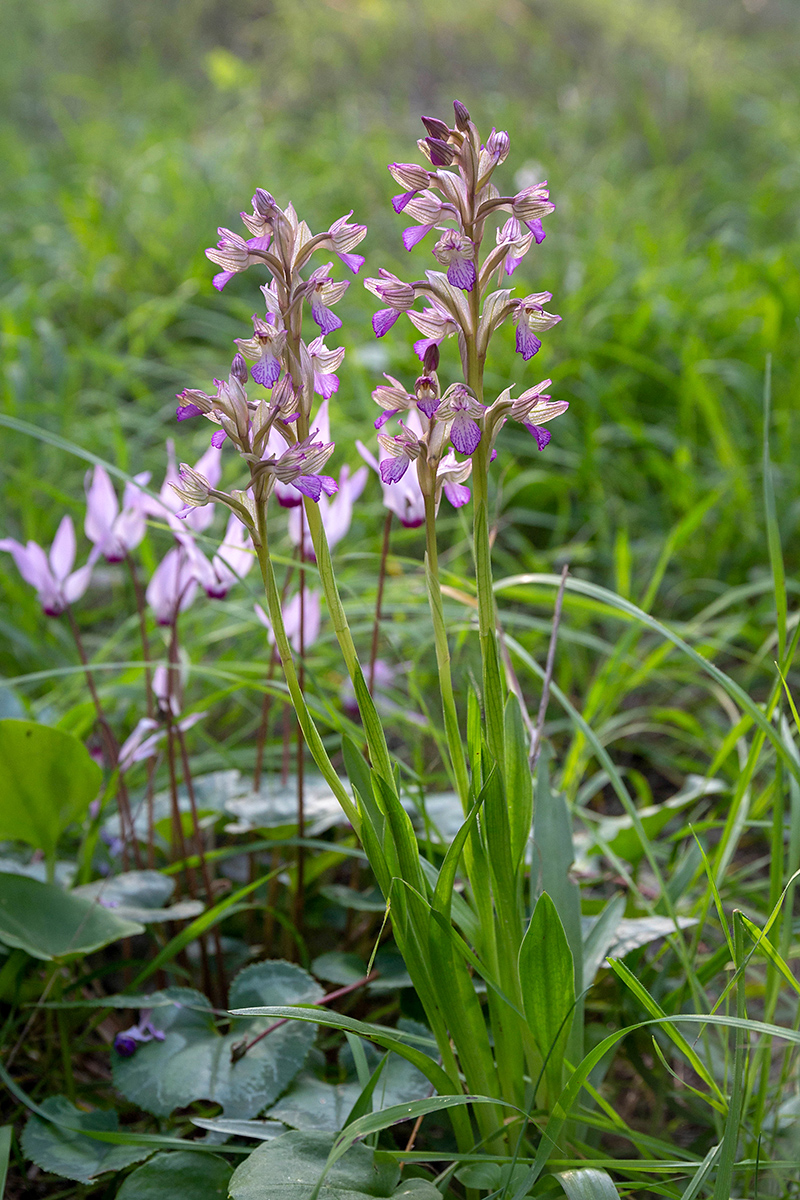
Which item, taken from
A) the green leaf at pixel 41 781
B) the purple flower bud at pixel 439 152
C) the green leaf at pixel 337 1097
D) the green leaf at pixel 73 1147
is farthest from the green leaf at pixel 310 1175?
the purple flower bud at pixel 439 152

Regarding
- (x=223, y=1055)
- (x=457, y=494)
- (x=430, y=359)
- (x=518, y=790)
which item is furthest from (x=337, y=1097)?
(x=430, y=359)

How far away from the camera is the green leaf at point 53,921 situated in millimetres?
977

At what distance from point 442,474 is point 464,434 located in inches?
3.5

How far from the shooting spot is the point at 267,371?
0.69 metres

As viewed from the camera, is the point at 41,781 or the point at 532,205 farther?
the point at 41,781

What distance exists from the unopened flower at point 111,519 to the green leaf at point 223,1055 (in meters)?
0.54

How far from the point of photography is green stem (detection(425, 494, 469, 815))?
76 cm

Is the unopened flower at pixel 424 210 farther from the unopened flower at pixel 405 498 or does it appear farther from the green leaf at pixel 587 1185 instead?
the green leaf at pixel 587 1185

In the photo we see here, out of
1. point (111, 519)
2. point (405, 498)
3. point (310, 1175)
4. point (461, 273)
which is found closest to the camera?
point (461, 273)

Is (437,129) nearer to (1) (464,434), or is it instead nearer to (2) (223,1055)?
(1) (464,434)

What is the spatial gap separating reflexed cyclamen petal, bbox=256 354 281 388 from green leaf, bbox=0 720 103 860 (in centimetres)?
52

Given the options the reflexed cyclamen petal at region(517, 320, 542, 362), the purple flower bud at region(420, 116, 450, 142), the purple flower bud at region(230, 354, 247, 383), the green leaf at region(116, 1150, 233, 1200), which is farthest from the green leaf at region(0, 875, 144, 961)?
the purple flower bud at region(420, 116, 450, 142)

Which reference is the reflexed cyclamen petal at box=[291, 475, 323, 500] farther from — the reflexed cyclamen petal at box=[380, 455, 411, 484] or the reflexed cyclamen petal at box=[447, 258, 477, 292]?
the reflexed cyclamen petal at box=[447, 258, 477, 292]

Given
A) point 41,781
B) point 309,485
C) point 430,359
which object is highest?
point 430,359
